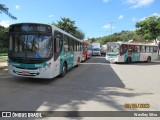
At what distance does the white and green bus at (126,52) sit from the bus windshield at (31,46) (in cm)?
1597

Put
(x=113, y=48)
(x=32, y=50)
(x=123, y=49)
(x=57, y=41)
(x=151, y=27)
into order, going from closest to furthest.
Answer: (x=32, y=50) < (x=57, y=41) < (x=123, y=49) < (x=113, y=48) < (x=151, y=27)

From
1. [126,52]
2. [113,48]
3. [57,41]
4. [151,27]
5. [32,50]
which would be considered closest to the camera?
[32,50]

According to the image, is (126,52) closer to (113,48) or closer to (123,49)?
(123,49)

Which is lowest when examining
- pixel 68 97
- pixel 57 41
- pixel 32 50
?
pixel 68 97

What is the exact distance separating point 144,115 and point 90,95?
2.80 metres

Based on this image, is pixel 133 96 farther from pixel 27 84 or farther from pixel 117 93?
pixel 27 84

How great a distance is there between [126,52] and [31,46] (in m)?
17.7

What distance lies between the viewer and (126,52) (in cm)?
2691

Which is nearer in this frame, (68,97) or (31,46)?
(68,97)

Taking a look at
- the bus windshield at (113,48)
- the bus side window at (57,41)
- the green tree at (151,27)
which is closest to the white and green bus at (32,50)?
the bus side window at (57,41)

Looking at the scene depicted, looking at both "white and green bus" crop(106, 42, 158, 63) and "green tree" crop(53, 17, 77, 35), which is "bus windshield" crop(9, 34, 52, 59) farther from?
"green tree" crop(53, 17, 77, 35)

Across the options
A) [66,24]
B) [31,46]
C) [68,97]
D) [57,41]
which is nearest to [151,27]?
[66,24]

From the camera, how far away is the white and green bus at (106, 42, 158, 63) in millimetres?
26156

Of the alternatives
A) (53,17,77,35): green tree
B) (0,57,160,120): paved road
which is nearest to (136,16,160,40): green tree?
(53,17,77,35): green tree
